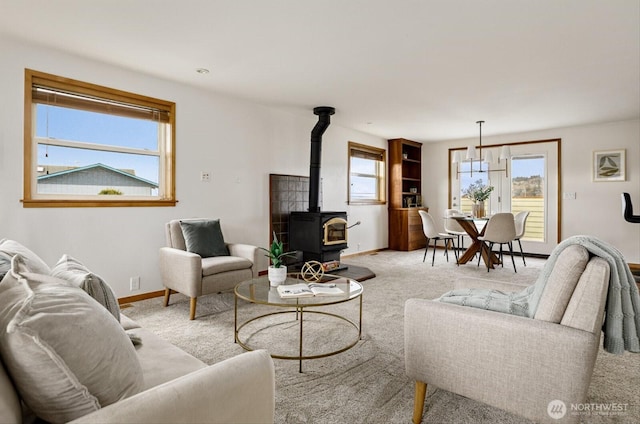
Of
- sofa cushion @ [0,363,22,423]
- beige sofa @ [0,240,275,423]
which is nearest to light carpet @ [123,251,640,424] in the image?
beige sofa @ [0,240,275,423]

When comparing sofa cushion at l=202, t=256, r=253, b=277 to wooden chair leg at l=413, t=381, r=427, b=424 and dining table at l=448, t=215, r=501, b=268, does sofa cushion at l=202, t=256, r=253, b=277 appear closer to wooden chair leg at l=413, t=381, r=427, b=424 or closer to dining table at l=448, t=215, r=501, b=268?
wooden chair leg at l=413, t=381, r=427, b=424

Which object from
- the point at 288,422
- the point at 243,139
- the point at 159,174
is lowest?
A: the point at 288,422

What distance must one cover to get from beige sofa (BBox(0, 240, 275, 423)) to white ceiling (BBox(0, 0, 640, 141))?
221cm

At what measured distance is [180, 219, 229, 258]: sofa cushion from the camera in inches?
142

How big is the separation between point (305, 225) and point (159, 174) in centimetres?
192

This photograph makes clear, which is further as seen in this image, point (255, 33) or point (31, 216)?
point (31, 216)

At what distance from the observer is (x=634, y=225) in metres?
5.84

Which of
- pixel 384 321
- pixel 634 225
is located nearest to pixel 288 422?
pixel 384 321

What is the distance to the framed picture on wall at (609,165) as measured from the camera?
596 cm

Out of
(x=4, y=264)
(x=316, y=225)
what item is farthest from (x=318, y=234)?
(x=4, y=264)

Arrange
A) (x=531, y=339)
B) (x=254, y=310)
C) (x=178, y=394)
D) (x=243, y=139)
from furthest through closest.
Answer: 1. (x=243, y=139)
2. (x=254, y=310)
3. (x=531, y=339)
4. (x=178, y=394)

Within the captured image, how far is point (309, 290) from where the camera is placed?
244 centimetres

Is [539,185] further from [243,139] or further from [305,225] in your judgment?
[243,139]

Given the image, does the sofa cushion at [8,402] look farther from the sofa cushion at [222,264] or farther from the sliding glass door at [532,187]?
the sliding glass door at [532,187]
